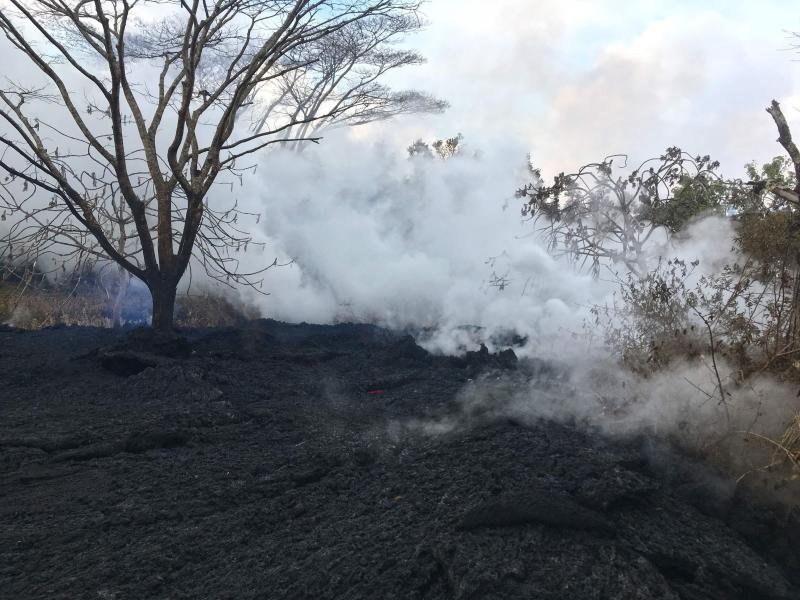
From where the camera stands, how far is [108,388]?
19.7ft

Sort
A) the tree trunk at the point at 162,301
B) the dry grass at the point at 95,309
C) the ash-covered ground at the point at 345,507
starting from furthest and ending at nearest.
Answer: the dry grass at the point at 95,309, the tree trunk at the point at 162,301, the ash-covered ground at the point at 345,507

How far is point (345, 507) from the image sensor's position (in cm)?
369

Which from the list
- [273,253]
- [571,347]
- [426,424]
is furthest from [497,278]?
[426,424]

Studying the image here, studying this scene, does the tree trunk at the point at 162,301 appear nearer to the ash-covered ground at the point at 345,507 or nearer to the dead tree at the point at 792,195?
the ash-covered ground at the point at 345,507

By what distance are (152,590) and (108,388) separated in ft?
11.2

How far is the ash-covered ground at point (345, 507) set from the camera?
289cm

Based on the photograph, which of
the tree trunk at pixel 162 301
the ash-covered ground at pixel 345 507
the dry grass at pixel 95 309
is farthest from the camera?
the dry grass at pixel 95 309

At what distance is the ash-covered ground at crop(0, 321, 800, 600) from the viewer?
2.89 meters

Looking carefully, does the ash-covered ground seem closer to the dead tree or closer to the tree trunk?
the dead tree

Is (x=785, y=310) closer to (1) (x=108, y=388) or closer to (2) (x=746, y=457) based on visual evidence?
(2) (x=746, y=457)

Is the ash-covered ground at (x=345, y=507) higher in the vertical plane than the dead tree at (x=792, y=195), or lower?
lower

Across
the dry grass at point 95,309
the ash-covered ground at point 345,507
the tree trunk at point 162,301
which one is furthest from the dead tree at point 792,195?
the dry grass at point 95,309

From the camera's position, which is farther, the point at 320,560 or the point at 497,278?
the point at 497,278

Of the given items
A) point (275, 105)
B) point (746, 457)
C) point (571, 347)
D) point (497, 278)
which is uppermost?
point (275, 105)
